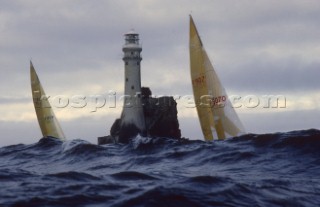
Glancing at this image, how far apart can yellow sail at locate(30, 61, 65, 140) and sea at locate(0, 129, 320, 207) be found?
28.4 m

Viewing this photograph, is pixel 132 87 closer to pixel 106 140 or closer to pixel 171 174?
pixel 106 140

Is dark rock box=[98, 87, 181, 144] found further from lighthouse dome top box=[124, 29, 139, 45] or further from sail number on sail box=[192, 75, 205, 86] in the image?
sail number on sail box=[192, 75, 205, 86]

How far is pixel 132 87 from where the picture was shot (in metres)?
61.7

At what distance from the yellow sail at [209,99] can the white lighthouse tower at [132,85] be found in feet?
81.0

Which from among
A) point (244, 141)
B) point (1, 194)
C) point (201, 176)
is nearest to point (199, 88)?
point (244, 141)

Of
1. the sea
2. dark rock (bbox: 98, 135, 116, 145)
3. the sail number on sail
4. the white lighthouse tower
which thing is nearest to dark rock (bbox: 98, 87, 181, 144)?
dark rock (bbox: 98, 135, 116, 145)

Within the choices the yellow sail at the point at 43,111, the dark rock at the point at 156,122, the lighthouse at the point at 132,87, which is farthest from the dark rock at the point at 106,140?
the yellow sail at the point at 43,111

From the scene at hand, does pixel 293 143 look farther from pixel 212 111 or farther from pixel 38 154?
pixel 212 111

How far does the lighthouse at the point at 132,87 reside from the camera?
2421 inches

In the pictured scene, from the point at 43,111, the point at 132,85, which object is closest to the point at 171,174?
the point at 43,111

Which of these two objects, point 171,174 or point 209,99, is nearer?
point 171,174

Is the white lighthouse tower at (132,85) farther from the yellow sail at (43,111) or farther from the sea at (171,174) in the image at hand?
the sea at (171,174)

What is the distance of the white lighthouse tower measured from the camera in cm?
6150

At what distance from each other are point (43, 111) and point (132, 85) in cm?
1445
